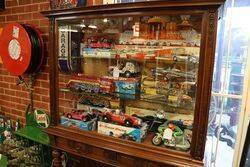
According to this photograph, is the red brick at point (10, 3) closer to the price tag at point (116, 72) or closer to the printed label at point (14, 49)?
the printed label at point (14, 49)

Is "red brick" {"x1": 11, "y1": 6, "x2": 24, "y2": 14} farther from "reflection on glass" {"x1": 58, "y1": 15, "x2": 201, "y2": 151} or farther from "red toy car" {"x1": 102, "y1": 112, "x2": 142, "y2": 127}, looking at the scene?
"red toy car" {"x1": 102, "y1": 112, "x2": 142, "y2": 127}

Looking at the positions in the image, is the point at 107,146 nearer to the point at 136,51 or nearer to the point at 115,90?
the point at 115,90

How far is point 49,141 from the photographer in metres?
1.73

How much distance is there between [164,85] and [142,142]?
16.2 inches

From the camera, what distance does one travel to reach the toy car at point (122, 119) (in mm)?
1521

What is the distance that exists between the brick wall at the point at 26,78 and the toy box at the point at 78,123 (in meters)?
0.52

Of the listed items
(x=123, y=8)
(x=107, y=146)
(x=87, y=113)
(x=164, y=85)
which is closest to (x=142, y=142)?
(x=107, y=146)

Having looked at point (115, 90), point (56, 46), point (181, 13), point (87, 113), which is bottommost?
point (87, 113)

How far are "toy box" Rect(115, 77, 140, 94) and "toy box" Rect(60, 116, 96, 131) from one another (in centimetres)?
33

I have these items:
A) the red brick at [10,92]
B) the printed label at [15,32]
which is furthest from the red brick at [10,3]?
the red brick at [10,92]

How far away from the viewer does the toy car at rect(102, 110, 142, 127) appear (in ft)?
4.99

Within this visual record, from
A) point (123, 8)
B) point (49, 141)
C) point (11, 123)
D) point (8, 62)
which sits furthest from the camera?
point (11, 123)

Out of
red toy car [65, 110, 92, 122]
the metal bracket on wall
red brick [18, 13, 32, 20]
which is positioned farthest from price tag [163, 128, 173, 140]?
red brick [18, 13, 32, 20]

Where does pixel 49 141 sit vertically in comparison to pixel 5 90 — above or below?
below
